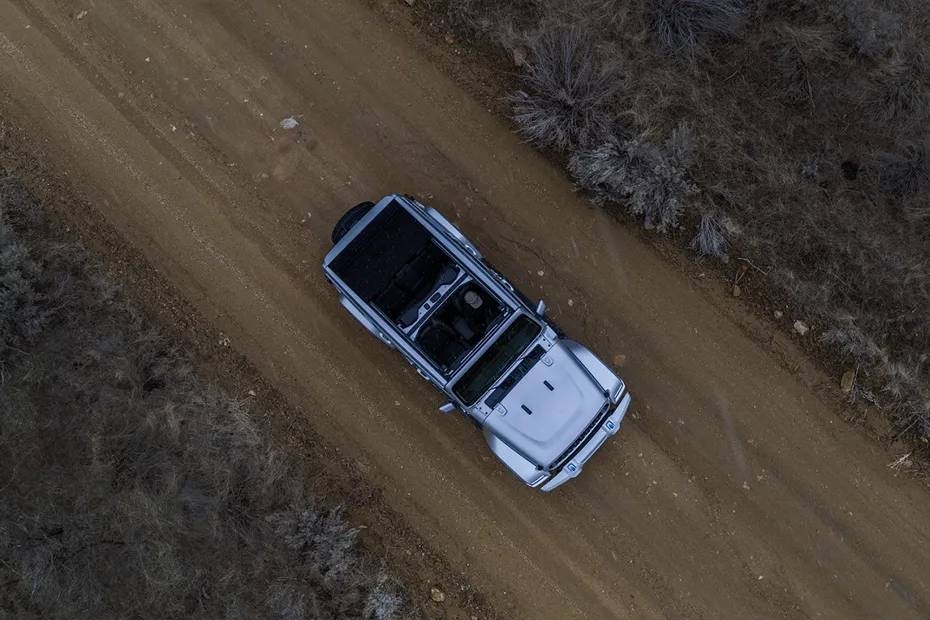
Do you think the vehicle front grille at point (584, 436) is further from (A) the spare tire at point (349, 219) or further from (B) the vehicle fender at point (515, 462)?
(A) the spare tire at point (349, 219)

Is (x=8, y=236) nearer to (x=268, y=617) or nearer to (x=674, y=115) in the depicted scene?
(x=268, y=617)

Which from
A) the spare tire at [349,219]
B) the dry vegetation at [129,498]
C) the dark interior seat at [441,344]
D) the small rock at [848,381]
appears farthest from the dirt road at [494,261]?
the dark interior seat at [441,344]

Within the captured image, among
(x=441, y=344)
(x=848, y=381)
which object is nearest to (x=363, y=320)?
(x=441, y=344)

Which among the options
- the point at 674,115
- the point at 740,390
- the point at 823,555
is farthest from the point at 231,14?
the point at 823,555

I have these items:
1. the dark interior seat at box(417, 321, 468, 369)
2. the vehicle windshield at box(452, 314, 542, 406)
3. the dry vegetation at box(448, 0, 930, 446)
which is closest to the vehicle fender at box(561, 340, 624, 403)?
the vehicle windshield at box(452, 314, 542, 406)

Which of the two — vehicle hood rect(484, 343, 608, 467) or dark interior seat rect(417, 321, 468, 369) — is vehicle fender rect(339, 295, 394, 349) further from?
vehicle hood rect(484, 343, 608, 467)

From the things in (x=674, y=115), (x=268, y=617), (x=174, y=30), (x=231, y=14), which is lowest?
(x=268, y=617)
